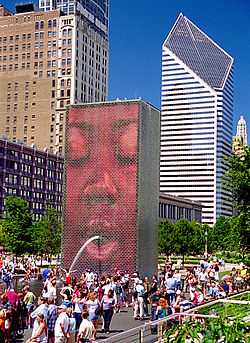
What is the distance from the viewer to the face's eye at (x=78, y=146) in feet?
123

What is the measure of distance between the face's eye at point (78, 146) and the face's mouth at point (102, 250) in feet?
16.6

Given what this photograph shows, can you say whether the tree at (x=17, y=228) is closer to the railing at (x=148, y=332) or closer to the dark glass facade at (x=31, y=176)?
the dark glass facade at (x=31, y=176)

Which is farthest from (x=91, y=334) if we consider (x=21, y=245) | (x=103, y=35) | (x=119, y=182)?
(x=103, y=35)

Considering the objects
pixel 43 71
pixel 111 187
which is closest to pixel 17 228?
pixel 111 187

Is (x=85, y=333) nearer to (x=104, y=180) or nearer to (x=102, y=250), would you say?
(x=102, y=250)

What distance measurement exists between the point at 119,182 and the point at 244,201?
45.4 ft

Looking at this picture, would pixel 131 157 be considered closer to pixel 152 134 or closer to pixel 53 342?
pixel 152 134

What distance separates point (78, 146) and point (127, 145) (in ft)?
10.2

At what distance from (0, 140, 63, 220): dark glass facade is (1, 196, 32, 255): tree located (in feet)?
128

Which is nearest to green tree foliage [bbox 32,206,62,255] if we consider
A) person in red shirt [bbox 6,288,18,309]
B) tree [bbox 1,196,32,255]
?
tree [bbox 1,196,32,255]

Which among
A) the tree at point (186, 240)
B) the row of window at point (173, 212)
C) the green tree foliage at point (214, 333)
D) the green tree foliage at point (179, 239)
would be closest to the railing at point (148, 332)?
the green tree foliage at point (214, 333)

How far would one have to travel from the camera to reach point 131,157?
36344mm

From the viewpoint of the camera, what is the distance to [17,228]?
225 feet

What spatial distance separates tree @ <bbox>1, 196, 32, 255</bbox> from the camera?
68.2 meters
